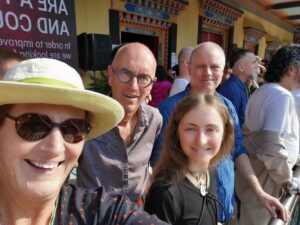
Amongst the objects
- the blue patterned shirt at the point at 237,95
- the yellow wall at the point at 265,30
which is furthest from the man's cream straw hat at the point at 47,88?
the yellow wall at the point at 265,30

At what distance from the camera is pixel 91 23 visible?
14.3ft

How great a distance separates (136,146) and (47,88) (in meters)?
0.92

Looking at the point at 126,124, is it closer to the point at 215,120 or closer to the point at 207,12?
the point at 215,120

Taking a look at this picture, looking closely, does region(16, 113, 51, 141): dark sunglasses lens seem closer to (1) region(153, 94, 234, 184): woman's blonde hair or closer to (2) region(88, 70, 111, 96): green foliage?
(1) region(153, 94, 234, 184): woman's blonde hair

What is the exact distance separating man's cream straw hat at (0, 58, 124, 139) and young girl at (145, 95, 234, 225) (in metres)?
0.51

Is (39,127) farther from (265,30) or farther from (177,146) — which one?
(265,30)

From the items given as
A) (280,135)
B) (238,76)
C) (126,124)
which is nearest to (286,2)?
(238,76)

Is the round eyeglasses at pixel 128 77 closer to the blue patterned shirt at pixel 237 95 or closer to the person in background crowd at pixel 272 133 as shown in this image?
the person in background crowd at pixel 272 133

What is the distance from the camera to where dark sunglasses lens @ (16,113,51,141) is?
0.75m

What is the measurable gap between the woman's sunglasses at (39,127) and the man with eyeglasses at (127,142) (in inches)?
25.9

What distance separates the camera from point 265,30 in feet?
36.0

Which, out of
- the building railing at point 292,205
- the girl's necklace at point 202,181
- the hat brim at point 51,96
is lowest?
the building railing at point 292,205

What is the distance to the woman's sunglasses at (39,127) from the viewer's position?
2.46 ft

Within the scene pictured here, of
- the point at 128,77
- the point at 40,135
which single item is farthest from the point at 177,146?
the point at 40,135
